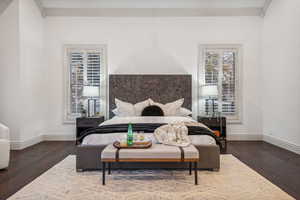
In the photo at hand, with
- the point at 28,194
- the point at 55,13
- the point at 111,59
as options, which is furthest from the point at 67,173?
the point at 55,13

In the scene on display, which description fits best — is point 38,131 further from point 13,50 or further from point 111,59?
point 111,59

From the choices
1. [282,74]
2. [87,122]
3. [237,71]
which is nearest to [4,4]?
[87,122]

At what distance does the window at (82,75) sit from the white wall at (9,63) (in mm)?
1355

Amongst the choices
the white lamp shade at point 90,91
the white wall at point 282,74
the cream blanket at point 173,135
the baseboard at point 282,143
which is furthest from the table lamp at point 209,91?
the white lamp shade at point 90,91

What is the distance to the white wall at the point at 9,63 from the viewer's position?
542 centimetres

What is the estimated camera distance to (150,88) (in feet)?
20.9

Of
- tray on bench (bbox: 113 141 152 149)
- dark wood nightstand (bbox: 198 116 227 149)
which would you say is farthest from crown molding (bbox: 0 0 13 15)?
dark wood nightstand (bbox: 198 116 227 149)

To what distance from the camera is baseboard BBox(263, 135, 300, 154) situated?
507cm

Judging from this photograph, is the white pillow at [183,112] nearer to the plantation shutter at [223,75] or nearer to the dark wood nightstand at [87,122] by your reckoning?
the plantation shutter at [223,75]

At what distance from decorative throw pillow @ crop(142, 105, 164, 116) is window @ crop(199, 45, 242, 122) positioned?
4.78 feet

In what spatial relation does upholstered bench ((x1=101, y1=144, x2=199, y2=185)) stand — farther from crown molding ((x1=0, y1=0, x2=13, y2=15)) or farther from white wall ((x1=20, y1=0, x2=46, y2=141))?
crown molding ((x1=0, y1=0, x2=13, y2=15))

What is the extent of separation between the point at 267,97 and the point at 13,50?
6.01 meters

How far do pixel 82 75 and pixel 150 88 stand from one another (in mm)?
1822

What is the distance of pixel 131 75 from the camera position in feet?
20.9
